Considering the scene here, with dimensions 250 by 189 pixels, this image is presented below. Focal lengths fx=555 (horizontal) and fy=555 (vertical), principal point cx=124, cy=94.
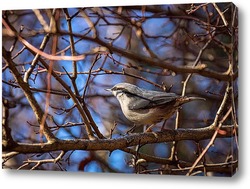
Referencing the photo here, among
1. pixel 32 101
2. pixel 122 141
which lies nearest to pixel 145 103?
pixel 122 141

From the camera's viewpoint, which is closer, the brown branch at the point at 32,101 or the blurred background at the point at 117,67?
the blurred background at the point at 117,67

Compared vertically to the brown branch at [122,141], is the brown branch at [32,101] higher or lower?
higher

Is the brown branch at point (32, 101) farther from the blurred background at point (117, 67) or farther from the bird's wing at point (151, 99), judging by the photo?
the bird's wing at point (151, 99)

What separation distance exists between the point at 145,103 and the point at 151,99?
35 mm

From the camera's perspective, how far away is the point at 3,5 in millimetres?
2807

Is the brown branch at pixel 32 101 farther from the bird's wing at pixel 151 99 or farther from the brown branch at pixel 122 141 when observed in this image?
the bird's wing at pixel 151 99

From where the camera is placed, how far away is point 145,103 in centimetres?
262

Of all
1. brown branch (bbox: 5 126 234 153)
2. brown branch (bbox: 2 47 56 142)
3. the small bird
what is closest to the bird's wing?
the small bird

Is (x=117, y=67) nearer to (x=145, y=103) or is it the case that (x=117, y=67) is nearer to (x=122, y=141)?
(x=145, y=103)

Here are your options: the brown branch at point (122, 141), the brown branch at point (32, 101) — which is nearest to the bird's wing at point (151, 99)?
the brown branch at point (122, 141)

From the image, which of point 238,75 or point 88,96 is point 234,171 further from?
point 88,96

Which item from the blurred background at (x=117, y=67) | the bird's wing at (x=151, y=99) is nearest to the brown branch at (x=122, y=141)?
the blurred background at (x=117, y=67)

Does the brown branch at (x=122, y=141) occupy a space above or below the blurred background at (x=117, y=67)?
below

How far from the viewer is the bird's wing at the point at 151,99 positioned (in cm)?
259
